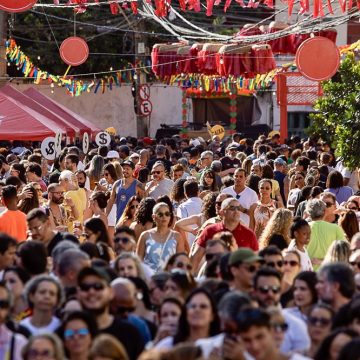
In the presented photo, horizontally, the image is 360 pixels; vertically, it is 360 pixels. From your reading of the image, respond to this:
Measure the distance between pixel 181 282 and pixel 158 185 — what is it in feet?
26.6

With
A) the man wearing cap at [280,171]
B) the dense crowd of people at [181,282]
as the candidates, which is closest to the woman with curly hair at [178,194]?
the dense crowd of people at [181,282]

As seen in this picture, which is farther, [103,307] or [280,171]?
[280,171]

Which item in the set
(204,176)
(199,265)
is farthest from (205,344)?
(204,176)

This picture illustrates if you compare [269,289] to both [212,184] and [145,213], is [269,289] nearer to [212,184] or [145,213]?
[145,213]

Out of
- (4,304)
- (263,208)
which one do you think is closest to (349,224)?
(263,208)

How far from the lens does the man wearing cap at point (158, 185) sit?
57.8ft

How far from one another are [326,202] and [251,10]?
41.7 metres

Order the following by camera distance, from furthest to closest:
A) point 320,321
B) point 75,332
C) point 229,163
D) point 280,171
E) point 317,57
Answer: point 229,163, point 280,171, point 317,57, point 320,321, point 75,332

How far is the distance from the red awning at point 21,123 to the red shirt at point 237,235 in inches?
692

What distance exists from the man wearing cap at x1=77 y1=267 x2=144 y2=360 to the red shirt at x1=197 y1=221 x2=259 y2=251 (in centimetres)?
365

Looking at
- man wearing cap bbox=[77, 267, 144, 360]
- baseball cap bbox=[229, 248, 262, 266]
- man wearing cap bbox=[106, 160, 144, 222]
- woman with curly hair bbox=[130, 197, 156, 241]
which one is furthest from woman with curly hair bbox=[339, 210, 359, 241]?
man wearing cap bbox=[77, 267, 144, 360]

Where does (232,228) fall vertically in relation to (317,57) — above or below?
below

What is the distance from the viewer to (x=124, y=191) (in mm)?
17172

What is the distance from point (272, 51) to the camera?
3167 centimetres
